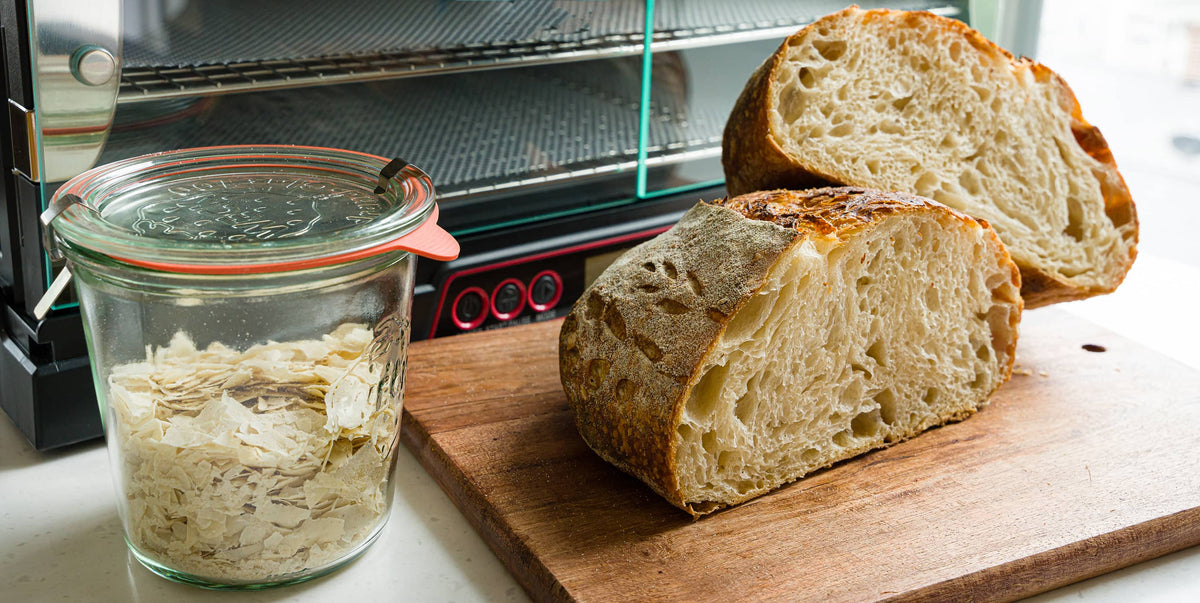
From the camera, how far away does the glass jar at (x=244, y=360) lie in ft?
2.85

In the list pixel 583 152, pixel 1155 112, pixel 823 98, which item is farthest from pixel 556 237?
pixel 1155 112

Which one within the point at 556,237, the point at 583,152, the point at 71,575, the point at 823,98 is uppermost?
the point at 823,98

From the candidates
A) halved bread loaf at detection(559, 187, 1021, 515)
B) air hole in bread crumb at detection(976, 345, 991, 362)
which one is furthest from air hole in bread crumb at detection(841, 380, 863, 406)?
air hole in bread crumb at detection(976, 345, 991, 362)

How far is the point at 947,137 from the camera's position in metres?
1.35

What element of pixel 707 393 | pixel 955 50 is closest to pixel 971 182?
pixel 955 50

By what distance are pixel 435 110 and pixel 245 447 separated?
59 cm

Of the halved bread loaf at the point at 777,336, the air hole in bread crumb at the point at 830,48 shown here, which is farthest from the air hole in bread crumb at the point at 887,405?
the air hole in bread crumb at the point at 830,48

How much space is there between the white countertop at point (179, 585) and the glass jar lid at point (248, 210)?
13.2 inches

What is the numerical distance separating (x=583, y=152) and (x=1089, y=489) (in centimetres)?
78

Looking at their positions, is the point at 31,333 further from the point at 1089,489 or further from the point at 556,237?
the point at 1089,489

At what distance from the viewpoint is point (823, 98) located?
1297mm

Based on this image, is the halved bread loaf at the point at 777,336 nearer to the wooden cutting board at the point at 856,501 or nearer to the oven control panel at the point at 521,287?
the wooden cutting board at the point at 856,501

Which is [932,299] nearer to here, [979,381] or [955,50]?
[979,381]

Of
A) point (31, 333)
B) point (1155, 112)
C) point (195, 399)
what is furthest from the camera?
point (1155, 112)
